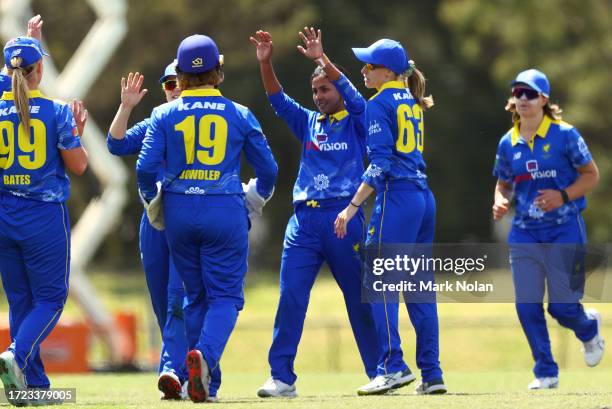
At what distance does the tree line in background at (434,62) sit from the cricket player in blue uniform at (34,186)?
2187cm

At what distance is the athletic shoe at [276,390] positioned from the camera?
9.55 metres

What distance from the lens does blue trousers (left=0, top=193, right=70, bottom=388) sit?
8578 mm

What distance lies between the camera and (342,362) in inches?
797

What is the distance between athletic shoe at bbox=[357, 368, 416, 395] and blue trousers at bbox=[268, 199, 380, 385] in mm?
590

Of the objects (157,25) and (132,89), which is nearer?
(132,89)

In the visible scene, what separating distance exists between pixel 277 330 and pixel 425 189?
1400 mm

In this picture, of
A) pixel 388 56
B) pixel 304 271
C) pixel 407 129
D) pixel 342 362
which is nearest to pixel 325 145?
pixel 407 129

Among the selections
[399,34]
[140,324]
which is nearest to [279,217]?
[399,34]

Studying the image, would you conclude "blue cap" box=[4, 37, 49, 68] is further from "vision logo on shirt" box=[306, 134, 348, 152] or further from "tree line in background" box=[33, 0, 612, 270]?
"tree line in background" box=[33, 0, 612, 270]

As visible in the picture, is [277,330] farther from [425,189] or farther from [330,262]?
[425,189]

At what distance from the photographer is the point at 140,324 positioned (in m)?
23.0

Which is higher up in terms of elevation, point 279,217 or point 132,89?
point 279,217

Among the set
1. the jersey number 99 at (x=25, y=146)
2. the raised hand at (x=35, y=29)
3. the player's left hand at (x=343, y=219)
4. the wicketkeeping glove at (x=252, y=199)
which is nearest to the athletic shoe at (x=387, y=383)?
the player's left hand at (x=343, y=219)

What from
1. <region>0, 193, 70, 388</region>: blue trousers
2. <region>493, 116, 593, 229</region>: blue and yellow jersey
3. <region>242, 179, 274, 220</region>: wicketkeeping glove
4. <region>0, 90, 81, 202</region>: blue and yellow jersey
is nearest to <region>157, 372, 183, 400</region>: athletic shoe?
<region>0, 193, 70, 388</region>: blue trousers
